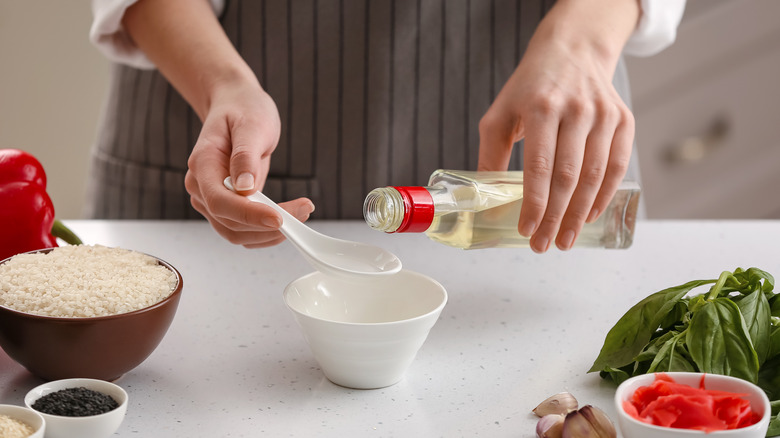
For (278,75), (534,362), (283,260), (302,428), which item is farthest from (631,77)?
(302,428)

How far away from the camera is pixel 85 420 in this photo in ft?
2.01

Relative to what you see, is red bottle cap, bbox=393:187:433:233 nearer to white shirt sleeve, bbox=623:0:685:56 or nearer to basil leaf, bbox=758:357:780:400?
basil leaf, bbox=758:357:780:400

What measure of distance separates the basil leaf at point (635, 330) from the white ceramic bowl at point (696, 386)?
0.11 metres

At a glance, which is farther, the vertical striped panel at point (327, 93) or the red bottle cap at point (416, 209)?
the vertical striped panel at point (327, 93)

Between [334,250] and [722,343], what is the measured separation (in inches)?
14.3

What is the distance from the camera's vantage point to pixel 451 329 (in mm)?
898

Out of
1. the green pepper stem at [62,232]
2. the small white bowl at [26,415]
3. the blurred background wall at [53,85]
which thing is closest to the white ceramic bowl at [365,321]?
the small white bowl at [26,415]

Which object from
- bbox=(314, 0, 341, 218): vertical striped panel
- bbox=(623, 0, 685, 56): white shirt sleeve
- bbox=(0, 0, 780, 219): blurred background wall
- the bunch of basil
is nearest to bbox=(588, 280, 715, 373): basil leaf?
the bunch of basil

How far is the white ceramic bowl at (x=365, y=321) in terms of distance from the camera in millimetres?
710

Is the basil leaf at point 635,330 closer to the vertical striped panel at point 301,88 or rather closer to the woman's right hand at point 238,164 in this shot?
the woman's right hand at point 238,164

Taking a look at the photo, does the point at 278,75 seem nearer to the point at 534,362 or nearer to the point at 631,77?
the point at 534,362

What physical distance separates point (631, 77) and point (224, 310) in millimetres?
2017

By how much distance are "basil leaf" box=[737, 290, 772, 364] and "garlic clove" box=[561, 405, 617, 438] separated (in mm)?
152

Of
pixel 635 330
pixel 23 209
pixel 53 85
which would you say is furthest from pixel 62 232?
pixel 53 85
